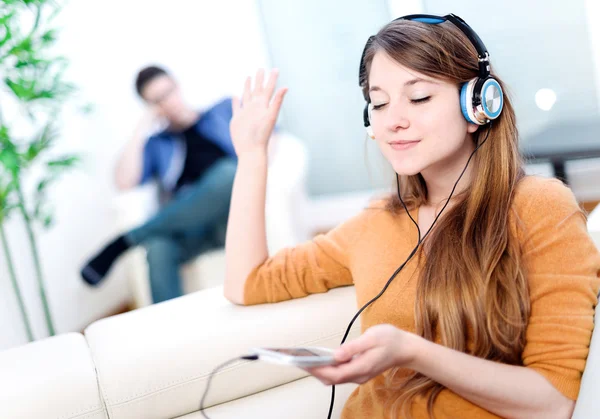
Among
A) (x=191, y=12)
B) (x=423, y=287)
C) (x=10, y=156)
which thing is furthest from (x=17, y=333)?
(x=423, y=287)

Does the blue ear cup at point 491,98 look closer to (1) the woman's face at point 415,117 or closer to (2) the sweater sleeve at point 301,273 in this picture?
(1) the woman's face at point 415,117

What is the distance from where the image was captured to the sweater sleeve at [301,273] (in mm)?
1433

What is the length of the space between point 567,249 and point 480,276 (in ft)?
0.43

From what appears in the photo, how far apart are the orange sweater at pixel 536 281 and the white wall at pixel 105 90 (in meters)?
2.44

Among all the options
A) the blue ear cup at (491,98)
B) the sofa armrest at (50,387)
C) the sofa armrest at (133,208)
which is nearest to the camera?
the blue ear cup at (491,98)

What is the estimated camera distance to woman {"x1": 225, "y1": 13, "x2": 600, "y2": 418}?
1016 millimetres

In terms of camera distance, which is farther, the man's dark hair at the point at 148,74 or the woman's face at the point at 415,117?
the man's dark hair at the point at 148,74

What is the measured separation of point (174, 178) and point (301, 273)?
2259mm

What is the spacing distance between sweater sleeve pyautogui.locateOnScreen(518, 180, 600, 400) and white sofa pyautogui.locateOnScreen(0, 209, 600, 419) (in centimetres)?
24

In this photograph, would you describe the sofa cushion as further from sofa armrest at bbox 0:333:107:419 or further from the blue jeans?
the blue jeans

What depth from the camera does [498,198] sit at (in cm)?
115

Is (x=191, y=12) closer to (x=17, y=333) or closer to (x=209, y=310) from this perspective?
(x=17, y=333)

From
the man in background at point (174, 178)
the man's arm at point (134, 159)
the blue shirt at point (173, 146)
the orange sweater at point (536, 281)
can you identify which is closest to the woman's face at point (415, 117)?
the orange sweater at point (536, 281)

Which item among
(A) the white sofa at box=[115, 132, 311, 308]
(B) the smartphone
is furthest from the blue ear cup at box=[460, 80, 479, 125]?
(A) the white sofa at box=[115, 132, 311, 308]
